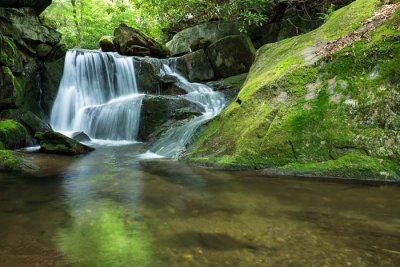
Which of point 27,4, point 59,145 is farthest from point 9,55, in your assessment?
point 59,145

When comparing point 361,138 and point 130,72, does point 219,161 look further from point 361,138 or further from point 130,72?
point 130,72

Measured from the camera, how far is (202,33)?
1923 centimetres

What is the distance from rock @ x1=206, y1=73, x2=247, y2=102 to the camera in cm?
1552

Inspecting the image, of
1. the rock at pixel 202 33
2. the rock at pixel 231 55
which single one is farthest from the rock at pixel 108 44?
the rock at pixel 231 55

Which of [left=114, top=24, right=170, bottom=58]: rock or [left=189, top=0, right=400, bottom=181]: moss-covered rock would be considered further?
[left=114, top=24, right=170, bottom=58]: rock

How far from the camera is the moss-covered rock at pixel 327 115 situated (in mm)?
5949

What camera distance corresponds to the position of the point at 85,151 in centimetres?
1023

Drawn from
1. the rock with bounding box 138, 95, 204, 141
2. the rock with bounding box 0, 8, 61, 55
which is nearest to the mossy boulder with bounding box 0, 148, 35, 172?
the rock with bounding box 138, 95, 204, 141

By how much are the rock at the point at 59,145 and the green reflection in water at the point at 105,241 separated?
5867 millimetres

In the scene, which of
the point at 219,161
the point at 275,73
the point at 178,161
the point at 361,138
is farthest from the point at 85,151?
the point at 361,138

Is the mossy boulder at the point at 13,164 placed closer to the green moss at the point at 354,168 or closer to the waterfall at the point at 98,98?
the green moss at the point at 354,168

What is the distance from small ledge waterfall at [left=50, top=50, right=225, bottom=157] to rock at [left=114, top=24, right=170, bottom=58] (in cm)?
155

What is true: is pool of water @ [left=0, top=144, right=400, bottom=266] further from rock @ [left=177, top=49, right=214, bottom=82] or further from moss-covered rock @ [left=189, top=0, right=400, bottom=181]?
rock @ [left=177, top=49, right=214, bottom=82]

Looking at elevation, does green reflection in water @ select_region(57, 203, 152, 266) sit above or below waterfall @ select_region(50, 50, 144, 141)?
below
